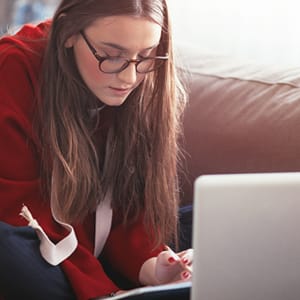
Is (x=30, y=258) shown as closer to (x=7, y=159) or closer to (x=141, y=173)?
(x=7, y=159)

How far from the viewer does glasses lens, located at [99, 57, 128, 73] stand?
1.15 m

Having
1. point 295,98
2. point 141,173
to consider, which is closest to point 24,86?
point 141,173

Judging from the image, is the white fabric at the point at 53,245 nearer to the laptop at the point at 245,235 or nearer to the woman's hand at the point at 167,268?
the woman's hand at the point at 167,268

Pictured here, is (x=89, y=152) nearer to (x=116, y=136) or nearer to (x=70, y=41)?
(x=116, y=136)

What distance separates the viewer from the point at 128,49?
3.74 ft

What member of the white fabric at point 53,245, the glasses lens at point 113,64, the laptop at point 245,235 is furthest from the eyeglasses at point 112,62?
the laptop at point 245,235

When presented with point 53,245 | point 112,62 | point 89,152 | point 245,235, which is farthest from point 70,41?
point 245,235

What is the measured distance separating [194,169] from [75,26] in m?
0.45

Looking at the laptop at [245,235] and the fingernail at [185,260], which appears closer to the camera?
the laptop at [245,235]

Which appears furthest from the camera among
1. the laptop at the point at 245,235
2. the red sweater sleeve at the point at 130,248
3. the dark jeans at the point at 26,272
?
the red sweater sleeve at the point at 130,248

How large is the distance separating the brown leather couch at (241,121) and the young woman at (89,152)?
0.10 meters

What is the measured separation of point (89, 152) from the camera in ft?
4.20

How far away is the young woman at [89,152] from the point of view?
115 centimetres

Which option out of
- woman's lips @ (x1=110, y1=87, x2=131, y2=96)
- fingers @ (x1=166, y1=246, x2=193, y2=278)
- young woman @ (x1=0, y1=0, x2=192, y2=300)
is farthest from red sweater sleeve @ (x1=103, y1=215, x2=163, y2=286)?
woman's lips @ (x1=110, y1=87, x2=131, y2=96)
